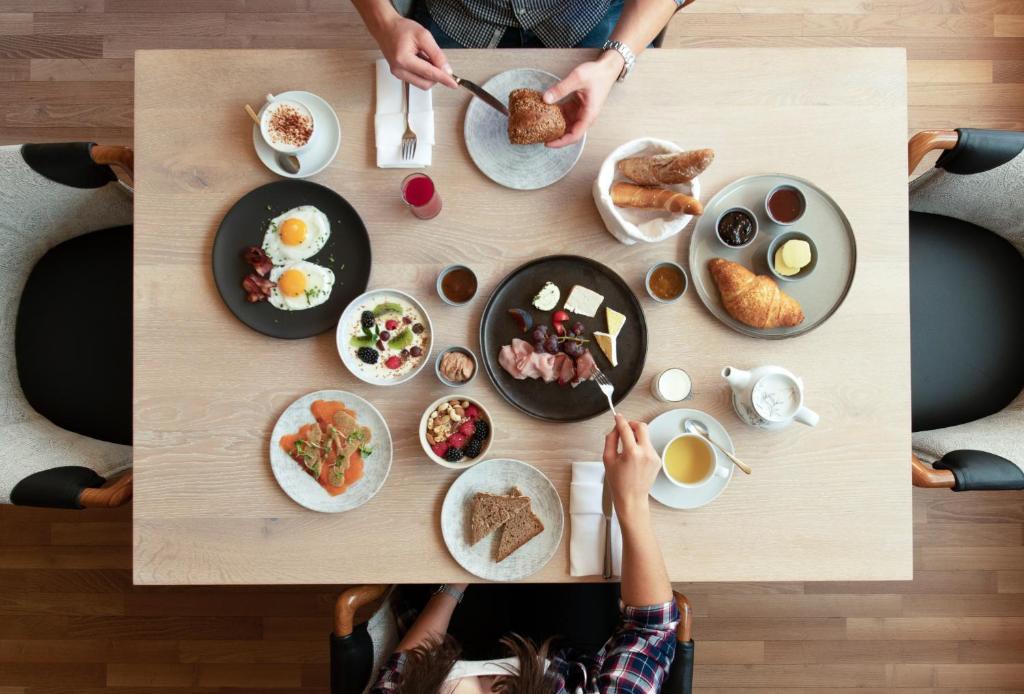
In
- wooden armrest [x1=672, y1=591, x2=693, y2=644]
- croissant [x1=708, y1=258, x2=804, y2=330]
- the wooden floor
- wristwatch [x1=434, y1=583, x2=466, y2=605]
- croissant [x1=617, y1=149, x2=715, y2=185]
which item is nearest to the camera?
croissant [x1=617, y1=149, x2=715, y2=185]

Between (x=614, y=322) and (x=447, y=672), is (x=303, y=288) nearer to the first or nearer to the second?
(x=614, y=322)

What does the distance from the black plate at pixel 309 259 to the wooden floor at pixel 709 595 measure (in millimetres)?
1233

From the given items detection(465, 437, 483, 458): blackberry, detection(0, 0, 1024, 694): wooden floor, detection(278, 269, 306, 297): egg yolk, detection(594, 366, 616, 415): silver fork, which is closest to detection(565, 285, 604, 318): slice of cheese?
detection(594, 366, 616, 415): silver fork

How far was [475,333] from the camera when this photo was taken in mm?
1457

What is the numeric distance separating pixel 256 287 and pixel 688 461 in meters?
1.03

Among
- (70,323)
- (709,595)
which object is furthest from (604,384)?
(70,323)

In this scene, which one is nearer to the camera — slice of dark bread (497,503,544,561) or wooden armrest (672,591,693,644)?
slice of dark bread (497,503,544,561)

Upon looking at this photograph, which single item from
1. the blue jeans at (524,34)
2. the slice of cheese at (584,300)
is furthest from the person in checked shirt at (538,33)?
the slice of cheese at (584,300)

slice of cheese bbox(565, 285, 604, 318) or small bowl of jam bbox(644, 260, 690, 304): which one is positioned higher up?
small bowl of jam bbox(644, 260, 690, 304)

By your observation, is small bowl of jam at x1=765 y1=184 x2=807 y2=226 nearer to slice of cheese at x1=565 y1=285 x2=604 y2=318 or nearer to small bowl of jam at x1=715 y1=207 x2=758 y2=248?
small bowl of jam at x1=715 y1=207 x2=758 y2=248

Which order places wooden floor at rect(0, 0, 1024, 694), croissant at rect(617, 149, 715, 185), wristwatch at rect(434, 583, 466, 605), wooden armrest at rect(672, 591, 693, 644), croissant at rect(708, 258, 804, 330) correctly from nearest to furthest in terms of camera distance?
croissant at rect(617, 149, 715, 185) < croissant at rect(708, 258, 804, 330) < wooden armrest at rect(672, 591, 693, 644) < wristwatch at rect(434, 583, 466, 605) < wooden floor at rect(0, 0, 1024, 694)

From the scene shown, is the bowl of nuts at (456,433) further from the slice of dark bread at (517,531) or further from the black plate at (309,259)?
the black plate at (309,259)

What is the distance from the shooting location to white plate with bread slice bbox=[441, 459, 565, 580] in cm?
141

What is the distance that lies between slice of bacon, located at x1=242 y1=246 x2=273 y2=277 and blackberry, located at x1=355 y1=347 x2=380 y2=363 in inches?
10.9
